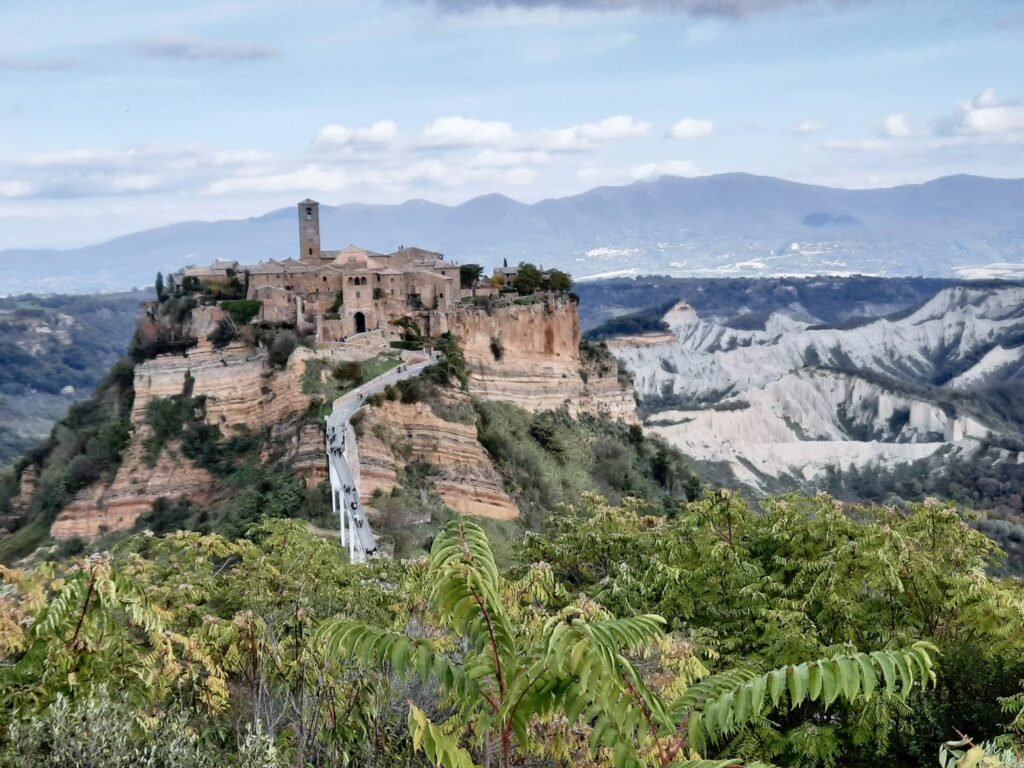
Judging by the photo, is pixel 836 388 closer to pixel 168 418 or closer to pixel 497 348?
pixel 497 348

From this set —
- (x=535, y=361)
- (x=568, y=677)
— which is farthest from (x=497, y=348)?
(x=568, y=677)

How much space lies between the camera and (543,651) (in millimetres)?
7055

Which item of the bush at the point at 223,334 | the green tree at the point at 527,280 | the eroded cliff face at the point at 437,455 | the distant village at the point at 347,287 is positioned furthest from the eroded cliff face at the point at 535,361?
the bush at the point at 223,334

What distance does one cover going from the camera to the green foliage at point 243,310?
51.3m

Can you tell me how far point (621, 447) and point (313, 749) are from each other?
4822 centimetres

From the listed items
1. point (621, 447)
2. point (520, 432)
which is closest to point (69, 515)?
point (520, 432)

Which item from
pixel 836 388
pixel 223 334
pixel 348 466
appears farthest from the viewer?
pixel 836 388

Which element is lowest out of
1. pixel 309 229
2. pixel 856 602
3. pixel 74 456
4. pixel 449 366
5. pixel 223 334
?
pixel 74 456

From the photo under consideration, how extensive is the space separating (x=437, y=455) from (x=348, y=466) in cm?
622

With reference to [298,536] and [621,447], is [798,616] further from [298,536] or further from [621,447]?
[621,447]

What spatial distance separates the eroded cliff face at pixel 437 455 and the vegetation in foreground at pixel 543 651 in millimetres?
18047

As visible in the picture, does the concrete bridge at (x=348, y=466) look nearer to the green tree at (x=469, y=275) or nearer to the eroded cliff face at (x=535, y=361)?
the eroded cliff face at (x=535, y=361)

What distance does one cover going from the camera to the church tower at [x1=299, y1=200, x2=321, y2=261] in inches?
2537

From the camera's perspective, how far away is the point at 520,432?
51750 millimetres
